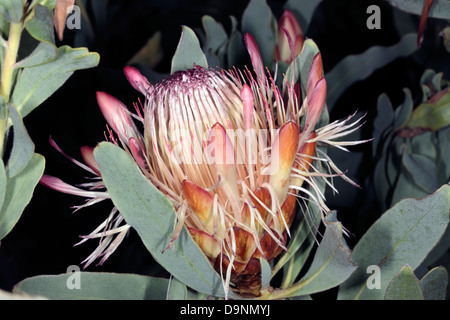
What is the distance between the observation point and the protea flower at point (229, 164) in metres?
0.57

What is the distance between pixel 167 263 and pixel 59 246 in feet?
1.00

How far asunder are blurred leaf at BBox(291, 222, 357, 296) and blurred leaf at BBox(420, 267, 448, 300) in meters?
0.08

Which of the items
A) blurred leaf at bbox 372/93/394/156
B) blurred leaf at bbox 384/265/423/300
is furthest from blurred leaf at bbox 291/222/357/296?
blurred leaf at bbox 372/93/394/156

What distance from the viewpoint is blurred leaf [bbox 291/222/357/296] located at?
0.54 meters

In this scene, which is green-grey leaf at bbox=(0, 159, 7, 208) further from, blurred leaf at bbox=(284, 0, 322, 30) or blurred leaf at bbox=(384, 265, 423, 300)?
blurred leaf at bbox=(284, 0, 322, 30)

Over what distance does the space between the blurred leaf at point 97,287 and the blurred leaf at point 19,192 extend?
6 centimetres

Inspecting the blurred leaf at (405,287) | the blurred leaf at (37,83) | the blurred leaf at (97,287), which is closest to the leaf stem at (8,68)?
the blurred leaf at (37,83)

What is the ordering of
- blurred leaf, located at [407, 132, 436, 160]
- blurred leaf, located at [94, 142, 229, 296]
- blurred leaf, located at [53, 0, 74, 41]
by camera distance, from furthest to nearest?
blurred leaf, located at [407, 132, 436, 160] → blurred leaf, located at [53, 0, 74, 41] → blurred leaf, located at [94, 142, 229, 296]

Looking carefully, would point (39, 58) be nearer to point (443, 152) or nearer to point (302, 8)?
point (302, 8)

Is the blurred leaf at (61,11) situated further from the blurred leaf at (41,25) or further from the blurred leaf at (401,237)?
the blurred leaf at (401,237)

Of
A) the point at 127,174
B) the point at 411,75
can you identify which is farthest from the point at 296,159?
the point at 411,75

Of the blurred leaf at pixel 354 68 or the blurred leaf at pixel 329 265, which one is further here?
the blurred leaf at pixel 354 68

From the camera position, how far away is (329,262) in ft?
1.86
